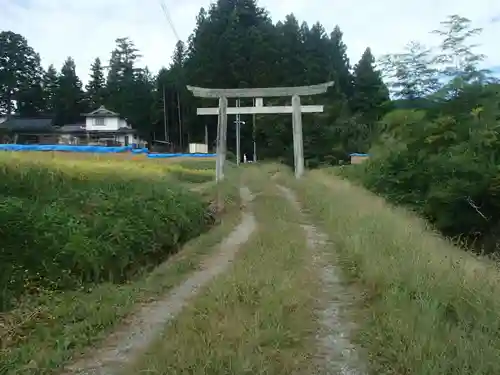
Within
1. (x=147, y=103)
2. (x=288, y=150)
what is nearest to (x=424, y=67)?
(x=288, y=150)

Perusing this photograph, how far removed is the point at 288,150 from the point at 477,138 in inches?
1133

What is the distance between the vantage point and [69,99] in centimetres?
5591

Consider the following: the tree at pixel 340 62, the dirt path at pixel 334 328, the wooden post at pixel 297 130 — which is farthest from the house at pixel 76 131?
the dirt path at pixel 334 328

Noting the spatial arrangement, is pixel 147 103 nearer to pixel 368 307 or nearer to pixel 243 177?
pixel 243 177

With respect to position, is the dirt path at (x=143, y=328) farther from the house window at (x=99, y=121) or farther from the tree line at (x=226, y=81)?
the house window at (x=99, y=121)

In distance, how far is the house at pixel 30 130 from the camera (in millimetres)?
43656

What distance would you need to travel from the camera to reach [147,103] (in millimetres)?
55000

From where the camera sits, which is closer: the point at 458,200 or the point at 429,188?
the point at 458,200

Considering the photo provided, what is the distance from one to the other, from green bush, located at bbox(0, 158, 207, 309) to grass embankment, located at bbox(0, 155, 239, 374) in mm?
15

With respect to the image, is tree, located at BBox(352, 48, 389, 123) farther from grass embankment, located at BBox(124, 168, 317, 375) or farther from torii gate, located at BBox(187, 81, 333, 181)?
grass embankment, located at BBox(124, 168, 317, 375)

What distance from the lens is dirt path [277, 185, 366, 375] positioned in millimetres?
3889

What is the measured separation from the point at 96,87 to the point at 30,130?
17.0 meters

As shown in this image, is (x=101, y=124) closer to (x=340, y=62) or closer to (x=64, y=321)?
(x=340, y=62)

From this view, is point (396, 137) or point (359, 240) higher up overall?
point (396, 137)
